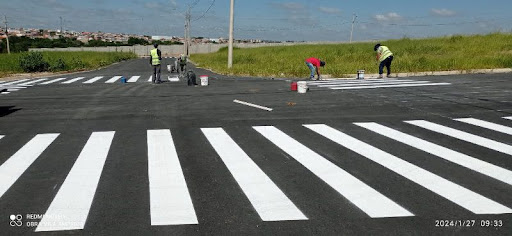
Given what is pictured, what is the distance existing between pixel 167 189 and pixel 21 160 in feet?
9.59

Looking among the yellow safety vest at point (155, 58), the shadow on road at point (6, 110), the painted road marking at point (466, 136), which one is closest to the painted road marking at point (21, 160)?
the shadow on road at point (6, 110)

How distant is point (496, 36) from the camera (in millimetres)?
38250

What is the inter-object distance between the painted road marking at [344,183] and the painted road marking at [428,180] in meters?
0.73

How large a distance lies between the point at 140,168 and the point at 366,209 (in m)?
3.24

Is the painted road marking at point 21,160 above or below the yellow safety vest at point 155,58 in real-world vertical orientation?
below

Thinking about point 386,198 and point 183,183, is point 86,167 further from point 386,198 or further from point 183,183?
point 386,198

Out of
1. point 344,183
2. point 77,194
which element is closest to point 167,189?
point 77,194

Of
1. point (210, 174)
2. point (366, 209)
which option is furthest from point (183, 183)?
point (366, 209)

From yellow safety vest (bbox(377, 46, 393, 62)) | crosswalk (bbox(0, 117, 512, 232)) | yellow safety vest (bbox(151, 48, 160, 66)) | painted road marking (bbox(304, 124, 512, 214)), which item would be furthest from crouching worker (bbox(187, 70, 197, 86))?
painted road marking (bbox(304, 124, 512, 214))

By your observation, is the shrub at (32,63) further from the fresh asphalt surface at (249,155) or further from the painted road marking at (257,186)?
the painted road marking at (257,186)

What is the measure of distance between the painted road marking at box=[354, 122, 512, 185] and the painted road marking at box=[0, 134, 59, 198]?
6337 mm

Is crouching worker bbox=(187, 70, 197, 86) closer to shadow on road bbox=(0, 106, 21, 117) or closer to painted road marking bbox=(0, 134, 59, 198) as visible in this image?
shadow on road bbox=(0, 106, 21, 117)

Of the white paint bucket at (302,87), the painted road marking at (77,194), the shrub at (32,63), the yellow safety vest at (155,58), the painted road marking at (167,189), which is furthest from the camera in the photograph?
the shrub at (32,63)

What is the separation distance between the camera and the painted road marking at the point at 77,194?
364 cm
